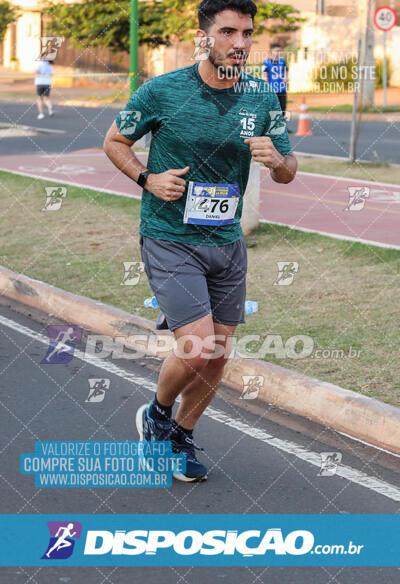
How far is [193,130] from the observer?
4.89 m

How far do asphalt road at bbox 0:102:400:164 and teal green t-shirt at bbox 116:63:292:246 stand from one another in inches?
541

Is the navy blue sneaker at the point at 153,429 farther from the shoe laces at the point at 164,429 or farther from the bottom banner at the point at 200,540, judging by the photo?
the bottom banner at the point at 200,540


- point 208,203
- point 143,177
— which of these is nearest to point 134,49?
point 143,177

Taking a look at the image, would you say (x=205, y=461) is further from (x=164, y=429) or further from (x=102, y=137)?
(x=102, y=137)

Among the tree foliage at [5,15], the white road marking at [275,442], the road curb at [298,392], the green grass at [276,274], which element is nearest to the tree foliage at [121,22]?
the tree foliage at [5,15]

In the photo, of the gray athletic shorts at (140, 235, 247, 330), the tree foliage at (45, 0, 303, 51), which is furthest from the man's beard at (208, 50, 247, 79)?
the tree foliage at (45, 0, 303, 51)

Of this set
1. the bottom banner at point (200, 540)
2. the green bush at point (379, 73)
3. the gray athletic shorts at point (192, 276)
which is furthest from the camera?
the green bush at point (379, 73)

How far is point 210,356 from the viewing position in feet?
16.6

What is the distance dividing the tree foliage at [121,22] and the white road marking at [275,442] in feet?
116

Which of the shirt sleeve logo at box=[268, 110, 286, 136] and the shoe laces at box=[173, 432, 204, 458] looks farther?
the shoe laces at box=[173, 432, 204, 458]

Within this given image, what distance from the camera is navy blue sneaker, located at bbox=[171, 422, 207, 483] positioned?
5223 mm

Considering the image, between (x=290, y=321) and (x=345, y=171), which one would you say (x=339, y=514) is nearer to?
(x=290, y=321)

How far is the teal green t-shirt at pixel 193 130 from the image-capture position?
16.1 feet

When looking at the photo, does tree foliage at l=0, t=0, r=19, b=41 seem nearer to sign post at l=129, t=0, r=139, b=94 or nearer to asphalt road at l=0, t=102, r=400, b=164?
asphalt road at l=0, t=102, r=400, b=164
